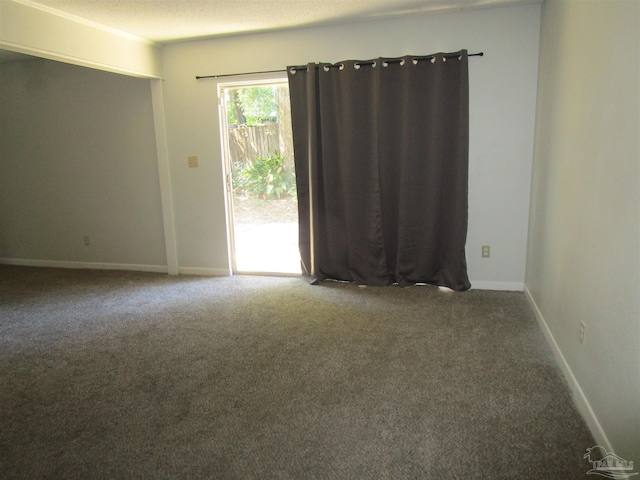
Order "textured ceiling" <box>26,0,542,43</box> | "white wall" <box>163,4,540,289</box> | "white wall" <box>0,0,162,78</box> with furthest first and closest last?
1. "white wall" <box>163,4,540,289</box>
2. "textured ceiling" <box>26,0,542,43</box>
3. "white wall" <box>0,0,162,78</box>

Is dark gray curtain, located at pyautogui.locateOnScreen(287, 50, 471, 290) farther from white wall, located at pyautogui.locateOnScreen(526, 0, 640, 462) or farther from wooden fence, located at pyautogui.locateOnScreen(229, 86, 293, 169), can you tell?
white wall, located at pyautogui.locateOnScreen(526, 0, 640, 462)

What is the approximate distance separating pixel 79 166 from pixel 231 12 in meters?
2.68

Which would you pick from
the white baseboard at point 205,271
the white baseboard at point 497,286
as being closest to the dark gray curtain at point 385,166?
the white baseboard at point 497,286

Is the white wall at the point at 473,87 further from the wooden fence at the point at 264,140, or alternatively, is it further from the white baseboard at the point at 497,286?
the wooden fence at the point at 264,140

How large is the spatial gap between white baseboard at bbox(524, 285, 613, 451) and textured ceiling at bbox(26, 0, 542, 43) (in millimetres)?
2522

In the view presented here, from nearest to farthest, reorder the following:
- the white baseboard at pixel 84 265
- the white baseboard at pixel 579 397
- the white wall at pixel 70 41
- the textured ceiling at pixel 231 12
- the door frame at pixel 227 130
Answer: the white baseboard at pixel 579 397 < the white wall at pixel 70 41 < the textured ceiling at pixel 231 12 < the door frame at pixel 227 130 < the white baseboard at pixel 84 265

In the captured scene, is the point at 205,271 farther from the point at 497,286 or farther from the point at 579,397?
the point at 579,397

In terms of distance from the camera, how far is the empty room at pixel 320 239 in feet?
6.05

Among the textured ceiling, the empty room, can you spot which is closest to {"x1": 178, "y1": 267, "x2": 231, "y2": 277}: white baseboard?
the empty room

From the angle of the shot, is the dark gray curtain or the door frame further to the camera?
the door frame

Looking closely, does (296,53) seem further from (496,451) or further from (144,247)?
(496,451)

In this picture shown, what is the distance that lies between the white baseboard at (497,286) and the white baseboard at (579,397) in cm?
85
